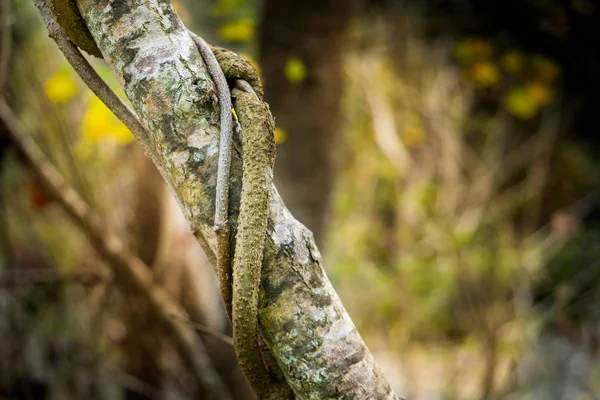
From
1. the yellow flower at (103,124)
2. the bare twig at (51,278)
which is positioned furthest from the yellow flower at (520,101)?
the bare twig at (51,278)

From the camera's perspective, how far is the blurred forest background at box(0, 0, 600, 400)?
2.26 meters

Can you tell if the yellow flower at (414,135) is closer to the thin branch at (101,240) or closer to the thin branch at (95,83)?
the thin branch at (101,240)

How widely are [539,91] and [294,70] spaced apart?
2040mm

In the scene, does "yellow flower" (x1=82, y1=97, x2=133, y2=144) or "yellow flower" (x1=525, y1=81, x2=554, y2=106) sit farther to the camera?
"yellow flower" (x1=525, y1=81, x2=554, y2=106)

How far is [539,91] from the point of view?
3301mm

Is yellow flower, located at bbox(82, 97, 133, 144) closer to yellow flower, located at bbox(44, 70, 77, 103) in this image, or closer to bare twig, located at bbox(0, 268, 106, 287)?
yellow flower, located at bbox(44, 70, 77, 103)

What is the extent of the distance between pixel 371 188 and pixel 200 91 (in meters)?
4.27

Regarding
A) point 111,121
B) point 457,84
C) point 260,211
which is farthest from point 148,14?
point 457,84

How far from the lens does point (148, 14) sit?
2.25 feet

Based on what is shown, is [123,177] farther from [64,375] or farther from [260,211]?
[260,211]

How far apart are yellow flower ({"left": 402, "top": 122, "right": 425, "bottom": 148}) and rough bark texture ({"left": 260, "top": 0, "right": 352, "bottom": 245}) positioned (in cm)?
159

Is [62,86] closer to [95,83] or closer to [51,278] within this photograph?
[51,278]

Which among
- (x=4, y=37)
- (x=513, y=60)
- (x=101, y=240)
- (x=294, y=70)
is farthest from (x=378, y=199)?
(x=4, y=37)

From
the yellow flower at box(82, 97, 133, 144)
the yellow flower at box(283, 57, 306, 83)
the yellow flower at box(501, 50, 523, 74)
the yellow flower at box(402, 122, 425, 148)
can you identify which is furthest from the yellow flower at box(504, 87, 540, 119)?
the yellow flower at box(82, 97, 133, 144)
